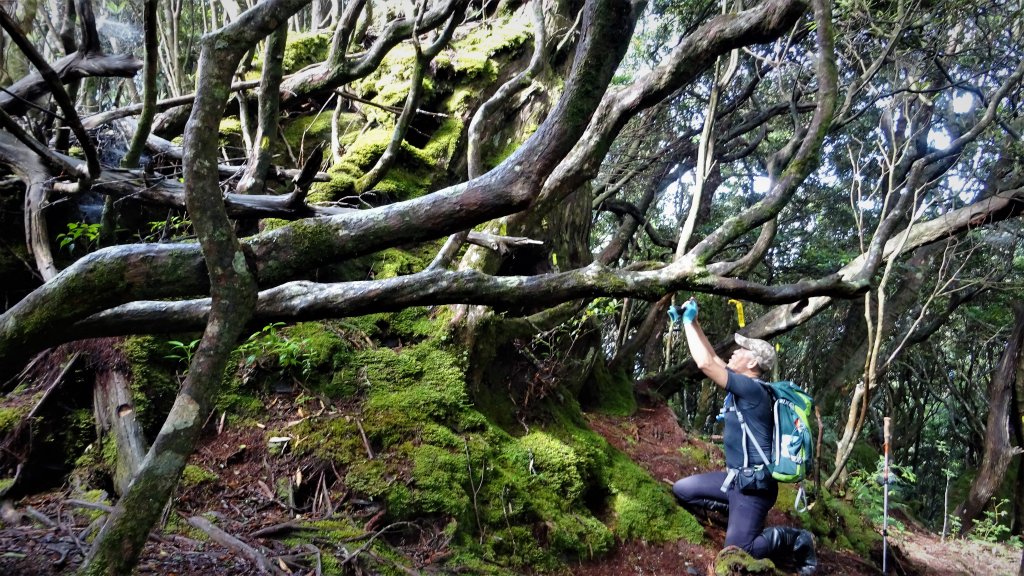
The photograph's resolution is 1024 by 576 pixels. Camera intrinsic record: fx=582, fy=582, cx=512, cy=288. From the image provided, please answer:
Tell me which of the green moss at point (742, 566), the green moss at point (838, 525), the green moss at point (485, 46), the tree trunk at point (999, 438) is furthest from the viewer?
the tree trunk at point (999, 438)

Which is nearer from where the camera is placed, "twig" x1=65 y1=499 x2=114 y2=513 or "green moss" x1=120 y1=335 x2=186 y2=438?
"twig" x1=65 y1=499 x2=114 y2=513

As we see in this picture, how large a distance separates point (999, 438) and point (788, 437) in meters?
8.00

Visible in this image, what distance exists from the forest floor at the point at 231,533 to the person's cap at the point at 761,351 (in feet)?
5.94

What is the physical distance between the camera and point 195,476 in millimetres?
3773

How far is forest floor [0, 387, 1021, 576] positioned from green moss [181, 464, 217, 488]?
0.03 m

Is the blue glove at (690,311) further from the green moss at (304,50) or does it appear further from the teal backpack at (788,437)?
the green moss at (304,50)

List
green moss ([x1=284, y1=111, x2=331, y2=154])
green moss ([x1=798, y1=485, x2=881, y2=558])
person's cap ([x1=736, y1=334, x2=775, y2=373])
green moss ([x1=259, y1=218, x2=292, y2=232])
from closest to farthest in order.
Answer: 1. person's cap ([x1=736, y1=334, x2=775, y2=373])
2. green moss ([x1=259, y1=218, x2=292, y2=232])
3. green moss ([x1=798, y1=485, x2=881, y2=558])
4. green moss ([x1=284, y1=111, x2=331, y2=154])

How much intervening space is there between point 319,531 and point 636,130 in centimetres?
907

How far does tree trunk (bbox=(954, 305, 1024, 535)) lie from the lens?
32.5 ft

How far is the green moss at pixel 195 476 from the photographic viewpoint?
3703 millimetres

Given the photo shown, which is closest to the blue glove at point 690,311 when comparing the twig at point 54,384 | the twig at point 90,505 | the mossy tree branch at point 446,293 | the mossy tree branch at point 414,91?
the mossy tree branch at point 446,293

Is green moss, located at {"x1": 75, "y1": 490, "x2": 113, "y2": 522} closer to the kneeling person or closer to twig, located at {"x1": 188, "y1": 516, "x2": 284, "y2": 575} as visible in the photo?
twig, located at {"x1": 188, "y1": 516, "x2": 284, "y2": 575}

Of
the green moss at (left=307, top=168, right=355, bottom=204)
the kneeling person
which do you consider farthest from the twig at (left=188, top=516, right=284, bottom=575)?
Answer: the green moss at (left=307, top=168, right=355, bottom=204)

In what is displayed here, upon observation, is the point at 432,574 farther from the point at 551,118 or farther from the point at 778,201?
the point at 778,201
